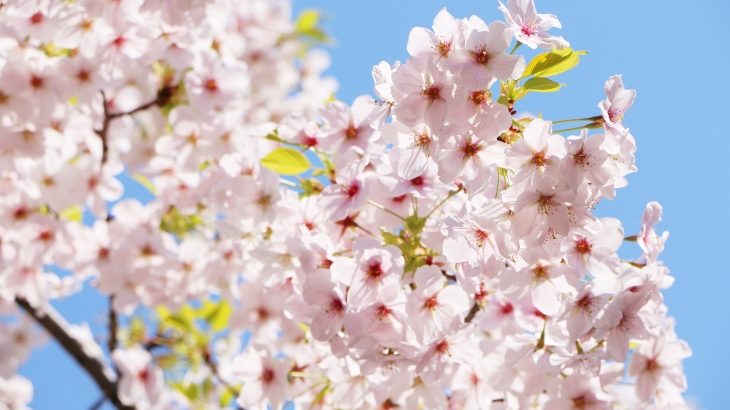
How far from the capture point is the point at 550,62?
1870 mm

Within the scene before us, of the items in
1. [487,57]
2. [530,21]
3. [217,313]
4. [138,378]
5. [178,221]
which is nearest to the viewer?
[487,57]

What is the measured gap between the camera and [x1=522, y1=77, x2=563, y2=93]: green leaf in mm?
1830

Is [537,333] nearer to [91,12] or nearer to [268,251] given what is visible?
[268,251]

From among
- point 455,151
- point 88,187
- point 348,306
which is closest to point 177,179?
point 88,187

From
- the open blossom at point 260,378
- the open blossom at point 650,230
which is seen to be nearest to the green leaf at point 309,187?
the open blossom at point 260,378

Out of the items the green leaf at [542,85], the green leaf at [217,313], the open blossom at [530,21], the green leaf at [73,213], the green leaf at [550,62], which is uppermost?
the open blossom at [530,21]

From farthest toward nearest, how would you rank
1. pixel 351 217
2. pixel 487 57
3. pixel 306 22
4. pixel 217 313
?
pixel 306 22 → pixel 217 313 → pixel 351 217 → pixel 487 57

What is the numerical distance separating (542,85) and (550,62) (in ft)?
0.27

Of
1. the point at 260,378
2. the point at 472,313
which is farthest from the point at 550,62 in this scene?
the point at 260,378

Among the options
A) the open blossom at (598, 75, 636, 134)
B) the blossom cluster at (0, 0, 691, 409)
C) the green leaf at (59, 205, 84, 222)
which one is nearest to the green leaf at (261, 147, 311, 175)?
the blossom cluster at (0, 0, 691, 409)

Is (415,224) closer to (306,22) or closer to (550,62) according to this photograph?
(550,62)

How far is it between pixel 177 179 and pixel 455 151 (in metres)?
1.89

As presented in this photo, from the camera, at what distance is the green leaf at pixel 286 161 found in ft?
7.88

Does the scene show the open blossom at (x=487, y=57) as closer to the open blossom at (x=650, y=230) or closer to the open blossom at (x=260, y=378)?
the open blossom at (x=650, y=230)
